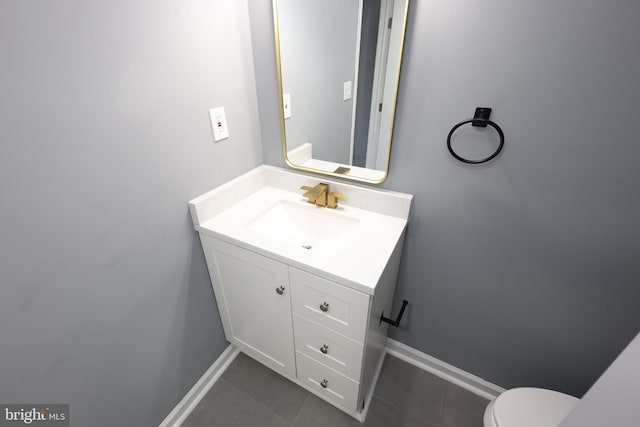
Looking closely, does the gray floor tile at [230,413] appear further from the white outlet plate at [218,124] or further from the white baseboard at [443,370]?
the white outlet plate at [218,124]

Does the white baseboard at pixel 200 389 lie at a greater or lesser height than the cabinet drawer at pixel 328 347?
lesser

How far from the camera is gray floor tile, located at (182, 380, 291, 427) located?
4.12ft

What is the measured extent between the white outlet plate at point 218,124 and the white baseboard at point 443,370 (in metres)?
1.36

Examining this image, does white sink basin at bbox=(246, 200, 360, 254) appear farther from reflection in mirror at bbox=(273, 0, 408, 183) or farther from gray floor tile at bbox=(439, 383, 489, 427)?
gray floor tile at bbox=(439, 383, 489, 427)

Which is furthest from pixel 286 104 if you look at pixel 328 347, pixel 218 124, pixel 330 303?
pixel 328 347

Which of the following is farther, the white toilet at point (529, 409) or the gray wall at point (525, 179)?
the white toilet at point (529, 409)

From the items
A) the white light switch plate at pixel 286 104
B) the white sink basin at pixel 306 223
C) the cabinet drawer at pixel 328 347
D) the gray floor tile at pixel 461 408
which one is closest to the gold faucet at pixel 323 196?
the white sink basin at pixel 306 223

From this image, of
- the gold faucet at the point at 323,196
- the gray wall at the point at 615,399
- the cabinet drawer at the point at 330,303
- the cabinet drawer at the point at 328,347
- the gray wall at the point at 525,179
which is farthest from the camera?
the gold faucet at the point at 323,196

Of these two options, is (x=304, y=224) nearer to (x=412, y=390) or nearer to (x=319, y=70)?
(x=319, y=70)

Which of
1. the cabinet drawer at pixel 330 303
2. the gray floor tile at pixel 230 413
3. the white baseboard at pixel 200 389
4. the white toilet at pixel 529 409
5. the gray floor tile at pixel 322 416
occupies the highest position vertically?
the cabinet drawer at pixel 330 303

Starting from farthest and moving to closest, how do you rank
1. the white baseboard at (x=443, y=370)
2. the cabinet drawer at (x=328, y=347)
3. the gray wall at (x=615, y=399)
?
the white baseboard at (x=443, y=370), the cabinet drawer at (x=328, y=347), the gray wall at (x=615, y=399)

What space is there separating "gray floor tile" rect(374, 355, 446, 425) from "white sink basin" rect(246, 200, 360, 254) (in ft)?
2.74

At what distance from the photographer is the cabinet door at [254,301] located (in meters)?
1.04

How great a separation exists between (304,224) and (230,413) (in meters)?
0.96
